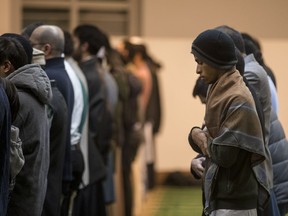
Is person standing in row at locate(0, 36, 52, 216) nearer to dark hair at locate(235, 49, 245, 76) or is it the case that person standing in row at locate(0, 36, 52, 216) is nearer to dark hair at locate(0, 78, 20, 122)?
dark hair at locate(0, 78, 20, 122)

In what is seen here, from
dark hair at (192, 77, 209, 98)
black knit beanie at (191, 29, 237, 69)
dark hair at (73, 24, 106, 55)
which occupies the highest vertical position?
black knit beanie at (191, 29, 237, 69)

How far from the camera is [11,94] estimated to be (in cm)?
408

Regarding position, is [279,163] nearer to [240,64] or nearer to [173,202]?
[240,64]

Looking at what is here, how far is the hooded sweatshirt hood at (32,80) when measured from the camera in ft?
14.4

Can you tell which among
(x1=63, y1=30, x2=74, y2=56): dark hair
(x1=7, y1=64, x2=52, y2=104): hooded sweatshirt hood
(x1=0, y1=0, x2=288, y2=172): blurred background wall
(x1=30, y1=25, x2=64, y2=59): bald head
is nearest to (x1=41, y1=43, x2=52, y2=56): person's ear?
(x1=30, y1=25, x2=64, y2=59): bald head

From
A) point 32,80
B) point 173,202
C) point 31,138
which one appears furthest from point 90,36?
point 173,202

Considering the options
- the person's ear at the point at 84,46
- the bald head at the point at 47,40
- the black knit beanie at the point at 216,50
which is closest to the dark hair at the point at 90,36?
the person's ear at the point at 84,46

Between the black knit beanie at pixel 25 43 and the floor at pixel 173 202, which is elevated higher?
the black knit beanie at pixel 25 43

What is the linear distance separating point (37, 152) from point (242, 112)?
1015mm

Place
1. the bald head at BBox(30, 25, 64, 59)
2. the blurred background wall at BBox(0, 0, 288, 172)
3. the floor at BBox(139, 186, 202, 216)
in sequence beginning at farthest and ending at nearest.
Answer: the blurred background wall at BBox(0, 0, 288, 172)
the floor at BBox(139, 186, 202, 216)
the bald head at BBox(30, 25, 64, 59)

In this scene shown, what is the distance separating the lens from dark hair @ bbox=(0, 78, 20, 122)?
160 inches

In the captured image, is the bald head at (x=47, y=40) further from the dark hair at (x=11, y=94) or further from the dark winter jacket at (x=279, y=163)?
the dark winter jacket at (x=279, y=163)

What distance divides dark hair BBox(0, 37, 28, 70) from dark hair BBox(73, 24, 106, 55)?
2.30 metres

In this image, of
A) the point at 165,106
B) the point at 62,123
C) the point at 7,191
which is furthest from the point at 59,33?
the point at 165,106
